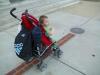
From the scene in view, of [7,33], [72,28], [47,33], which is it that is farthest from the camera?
[72,28]

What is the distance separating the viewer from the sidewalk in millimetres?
2553

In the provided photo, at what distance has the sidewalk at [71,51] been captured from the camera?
2.55 metres

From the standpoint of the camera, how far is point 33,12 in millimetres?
5242

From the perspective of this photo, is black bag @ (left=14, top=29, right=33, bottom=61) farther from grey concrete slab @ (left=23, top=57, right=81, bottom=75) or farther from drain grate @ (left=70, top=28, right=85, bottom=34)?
drain grate @ (left=70, top=28, right=85, bottom=34)

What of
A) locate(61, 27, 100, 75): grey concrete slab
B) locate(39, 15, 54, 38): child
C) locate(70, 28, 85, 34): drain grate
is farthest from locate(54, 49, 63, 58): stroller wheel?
locate(70, 28, 85, 34): drain grate

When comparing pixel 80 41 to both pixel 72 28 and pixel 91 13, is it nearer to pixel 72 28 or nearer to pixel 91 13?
pixel 72 28

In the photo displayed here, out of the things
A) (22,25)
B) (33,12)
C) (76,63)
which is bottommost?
(76,63)

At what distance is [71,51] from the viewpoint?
3.14 m

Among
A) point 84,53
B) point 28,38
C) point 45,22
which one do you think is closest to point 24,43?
point 28,38

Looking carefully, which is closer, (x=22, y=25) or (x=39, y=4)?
(x=22, y=25)

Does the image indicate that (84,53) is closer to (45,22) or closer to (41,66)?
(41,66)

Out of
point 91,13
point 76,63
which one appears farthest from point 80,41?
point 91,13

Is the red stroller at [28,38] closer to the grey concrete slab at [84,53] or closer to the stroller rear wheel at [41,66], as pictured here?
the stroller rear wheel at [41,66]

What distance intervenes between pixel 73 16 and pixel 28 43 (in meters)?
3.74
